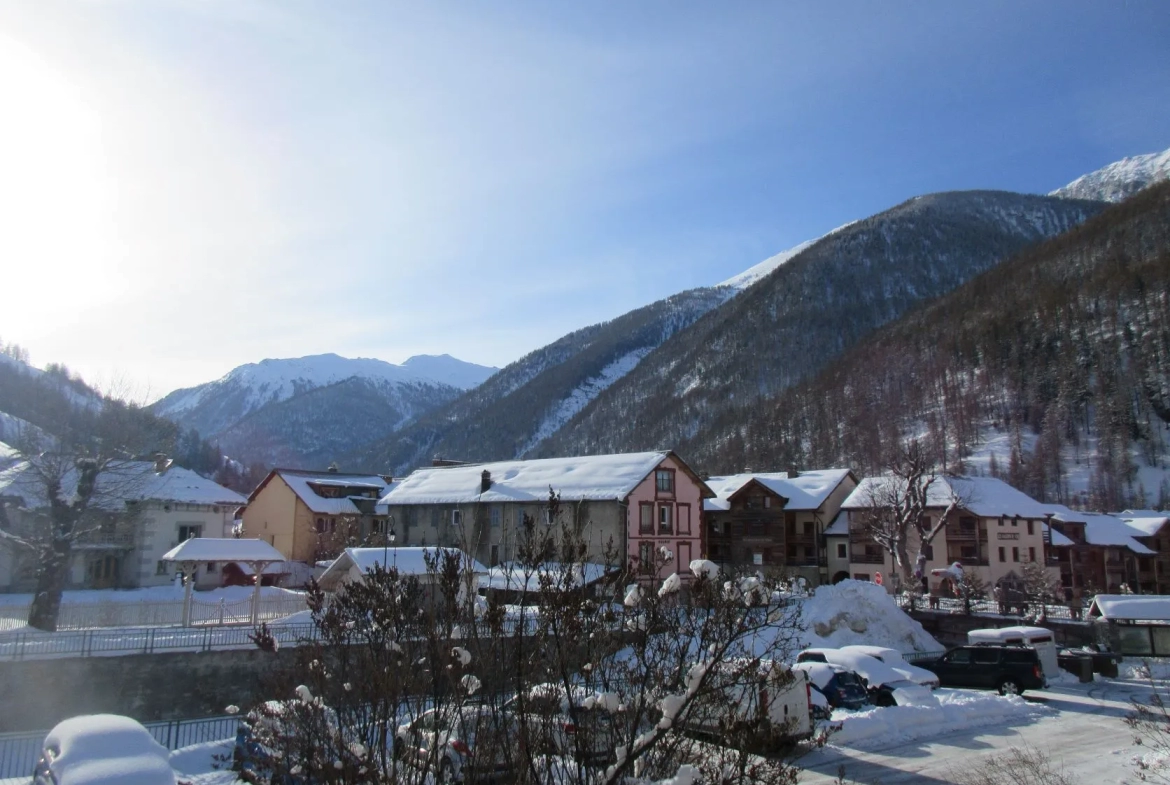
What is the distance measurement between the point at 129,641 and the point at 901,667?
2473cm

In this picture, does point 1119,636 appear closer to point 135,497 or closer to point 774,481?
point 774,481

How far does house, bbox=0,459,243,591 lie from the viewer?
41.6 metres

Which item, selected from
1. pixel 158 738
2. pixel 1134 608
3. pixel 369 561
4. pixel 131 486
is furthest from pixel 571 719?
Result: pixel 1134 608

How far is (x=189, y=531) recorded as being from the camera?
5278cm

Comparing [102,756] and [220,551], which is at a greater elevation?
[220,551]

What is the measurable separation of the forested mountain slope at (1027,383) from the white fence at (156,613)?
100 m

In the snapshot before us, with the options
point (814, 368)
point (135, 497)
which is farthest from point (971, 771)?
point (814, 368)

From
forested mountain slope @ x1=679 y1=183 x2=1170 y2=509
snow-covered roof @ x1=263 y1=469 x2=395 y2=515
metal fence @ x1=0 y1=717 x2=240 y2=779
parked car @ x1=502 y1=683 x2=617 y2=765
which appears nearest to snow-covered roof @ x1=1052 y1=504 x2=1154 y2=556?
forested mountain slope @ x1=679 y1=183 x2=1170 y2=509

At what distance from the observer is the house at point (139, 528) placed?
41625 mm

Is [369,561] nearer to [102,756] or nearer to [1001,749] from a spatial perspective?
[102,756]

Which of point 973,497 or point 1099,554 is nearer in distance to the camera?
point 973,497

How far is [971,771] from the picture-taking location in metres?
16.6

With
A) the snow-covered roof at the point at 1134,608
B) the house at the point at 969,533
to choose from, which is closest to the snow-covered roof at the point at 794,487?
the house at the point at 969,533

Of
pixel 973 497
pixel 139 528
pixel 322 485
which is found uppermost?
pixel 322 485
